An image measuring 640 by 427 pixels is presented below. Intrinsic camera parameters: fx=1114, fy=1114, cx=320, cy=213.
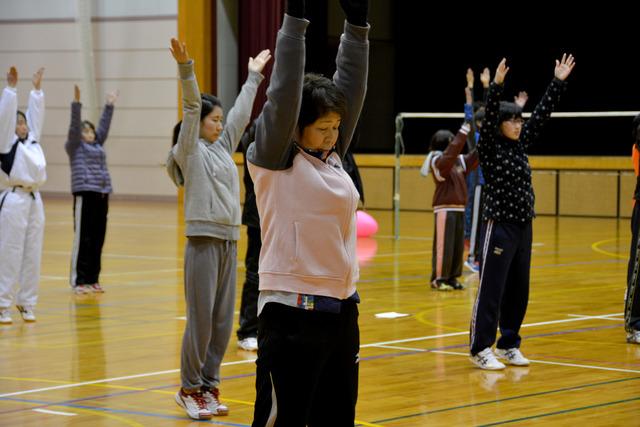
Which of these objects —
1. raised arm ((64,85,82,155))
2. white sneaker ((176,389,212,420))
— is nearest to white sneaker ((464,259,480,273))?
raised arm ((64,85,82,155))

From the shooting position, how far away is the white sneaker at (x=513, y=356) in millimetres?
7266

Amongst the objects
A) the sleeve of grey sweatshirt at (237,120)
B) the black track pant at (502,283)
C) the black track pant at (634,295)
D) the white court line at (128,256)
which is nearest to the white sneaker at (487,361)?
the black track pant at (502,283)

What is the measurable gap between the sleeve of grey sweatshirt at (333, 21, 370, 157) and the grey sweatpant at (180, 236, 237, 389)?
2333 mm

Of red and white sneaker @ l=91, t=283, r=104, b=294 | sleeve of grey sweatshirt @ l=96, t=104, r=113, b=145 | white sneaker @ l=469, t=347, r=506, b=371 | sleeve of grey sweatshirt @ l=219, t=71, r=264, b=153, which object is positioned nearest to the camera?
sleeve of grey sweatshirt @ l=219, t=71, r=264, b=153

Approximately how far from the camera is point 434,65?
1063 inches

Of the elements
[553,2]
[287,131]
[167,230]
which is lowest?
[167,230]

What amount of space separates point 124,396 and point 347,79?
3331mm

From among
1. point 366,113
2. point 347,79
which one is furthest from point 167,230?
point 347,79

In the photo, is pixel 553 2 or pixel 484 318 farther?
pixel 553 2

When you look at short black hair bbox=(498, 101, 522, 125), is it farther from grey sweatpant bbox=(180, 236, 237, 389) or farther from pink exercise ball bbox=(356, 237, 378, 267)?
pink exercise ball bbox=(356, 237, 378, 267)

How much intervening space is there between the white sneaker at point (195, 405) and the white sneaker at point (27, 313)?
3.88 meters

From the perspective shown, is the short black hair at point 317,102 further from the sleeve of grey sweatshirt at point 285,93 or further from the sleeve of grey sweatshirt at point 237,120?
the sleeve of grey sweatshirt at point 237,120

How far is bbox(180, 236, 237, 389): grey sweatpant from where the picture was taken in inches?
229

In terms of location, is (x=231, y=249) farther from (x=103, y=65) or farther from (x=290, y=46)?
(x=103, y=65)
